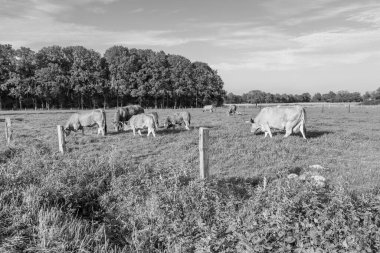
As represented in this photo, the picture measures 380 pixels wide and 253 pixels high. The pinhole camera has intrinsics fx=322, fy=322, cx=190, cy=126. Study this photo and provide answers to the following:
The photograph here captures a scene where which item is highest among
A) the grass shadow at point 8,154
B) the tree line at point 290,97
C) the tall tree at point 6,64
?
the tall tree at point 6,64

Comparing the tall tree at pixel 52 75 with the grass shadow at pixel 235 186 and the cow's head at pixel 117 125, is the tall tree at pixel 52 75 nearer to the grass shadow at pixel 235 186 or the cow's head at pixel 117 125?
the cow's head at pixel 117 125

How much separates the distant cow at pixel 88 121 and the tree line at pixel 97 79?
124 feet

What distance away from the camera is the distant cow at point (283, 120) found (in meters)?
16.7

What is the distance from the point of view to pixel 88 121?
19.1 metres

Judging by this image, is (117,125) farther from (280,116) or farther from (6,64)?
(6,64)

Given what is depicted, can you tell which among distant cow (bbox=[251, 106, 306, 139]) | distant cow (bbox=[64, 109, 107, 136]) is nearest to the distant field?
distant cow (bbox=[251, 106, 306, 139])

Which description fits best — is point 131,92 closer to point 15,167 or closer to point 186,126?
point 186,126

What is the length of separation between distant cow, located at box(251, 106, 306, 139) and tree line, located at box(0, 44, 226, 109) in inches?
1770

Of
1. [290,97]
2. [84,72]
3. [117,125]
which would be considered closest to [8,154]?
[117,125]

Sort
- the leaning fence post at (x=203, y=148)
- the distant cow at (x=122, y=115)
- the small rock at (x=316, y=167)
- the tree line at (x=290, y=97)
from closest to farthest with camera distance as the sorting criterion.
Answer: the leaning fence post at (x=203, y=148) < the small rock at (x=316, y=167) < the distant cow at (x=122, y=115) < the tree line at (x=290, y=97)

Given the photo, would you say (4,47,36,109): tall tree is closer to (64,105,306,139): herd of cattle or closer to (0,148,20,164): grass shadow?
(64,105,306,139): herd of cattle

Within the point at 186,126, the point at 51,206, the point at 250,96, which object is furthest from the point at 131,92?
the point at 250,96

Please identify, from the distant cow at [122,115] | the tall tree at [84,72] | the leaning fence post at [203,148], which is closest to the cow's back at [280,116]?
the distant cow at [122,115]

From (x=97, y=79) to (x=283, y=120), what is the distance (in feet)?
156
